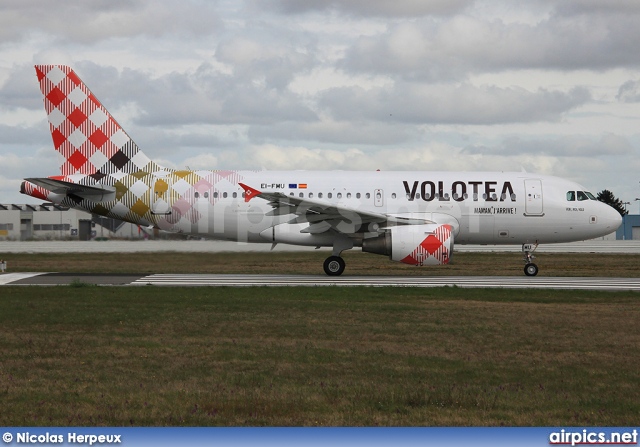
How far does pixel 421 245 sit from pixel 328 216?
3325 mm

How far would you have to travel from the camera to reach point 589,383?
397 inches

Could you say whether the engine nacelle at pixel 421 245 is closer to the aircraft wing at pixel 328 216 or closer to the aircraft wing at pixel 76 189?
the aircraft wing at pixel 328 216

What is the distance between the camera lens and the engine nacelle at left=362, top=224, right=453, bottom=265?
85.3ft

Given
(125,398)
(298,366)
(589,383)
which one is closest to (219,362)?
(298,366)

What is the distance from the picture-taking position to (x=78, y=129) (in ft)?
94.3

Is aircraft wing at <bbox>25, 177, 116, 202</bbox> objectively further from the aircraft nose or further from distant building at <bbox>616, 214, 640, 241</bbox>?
distant building at <bbox>616, 214, 640, 241</bbox>

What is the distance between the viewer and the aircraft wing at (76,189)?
26822 millimetres

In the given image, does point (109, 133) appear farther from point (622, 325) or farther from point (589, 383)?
point (589, 383)

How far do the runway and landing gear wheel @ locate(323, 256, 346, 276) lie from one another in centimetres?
52

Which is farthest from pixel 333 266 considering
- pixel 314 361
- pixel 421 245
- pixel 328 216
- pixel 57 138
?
pixel 314 361

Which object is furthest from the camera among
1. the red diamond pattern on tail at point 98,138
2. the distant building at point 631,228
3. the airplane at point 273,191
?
Answer: the distant building at point 631,228

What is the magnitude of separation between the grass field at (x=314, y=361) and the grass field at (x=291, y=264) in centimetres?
829

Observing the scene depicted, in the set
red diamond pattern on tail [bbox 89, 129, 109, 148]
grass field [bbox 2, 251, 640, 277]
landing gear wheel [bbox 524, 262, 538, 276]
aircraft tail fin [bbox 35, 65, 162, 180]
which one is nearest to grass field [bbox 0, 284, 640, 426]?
grass field [bbox 2, 251, 640, 277]

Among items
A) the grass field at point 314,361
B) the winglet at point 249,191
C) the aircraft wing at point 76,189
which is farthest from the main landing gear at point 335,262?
the grass field at point 314,361
